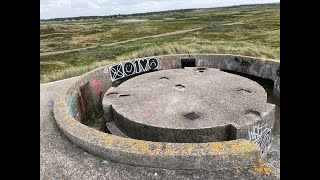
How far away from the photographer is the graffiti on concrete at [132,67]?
15484 millimetres

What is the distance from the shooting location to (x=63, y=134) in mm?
7496

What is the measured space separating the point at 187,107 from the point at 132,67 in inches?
266

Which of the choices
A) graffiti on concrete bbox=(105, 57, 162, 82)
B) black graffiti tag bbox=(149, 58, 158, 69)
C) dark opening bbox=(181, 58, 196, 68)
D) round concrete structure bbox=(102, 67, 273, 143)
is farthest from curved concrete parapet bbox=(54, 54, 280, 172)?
dark opening bbox=(181, 58, 196, 68)

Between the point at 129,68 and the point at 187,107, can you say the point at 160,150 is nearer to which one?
the point at 187,107

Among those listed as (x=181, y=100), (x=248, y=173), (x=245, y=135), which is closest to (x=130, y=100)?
(x=181, y=100)

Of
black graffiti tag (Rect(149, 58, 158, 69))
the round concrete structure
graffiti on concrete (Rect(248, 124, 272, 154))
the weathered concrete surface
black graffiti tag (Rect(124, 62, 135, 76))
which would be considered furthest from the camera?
black graffiti tag (Rect(149, 58, 158, 69))

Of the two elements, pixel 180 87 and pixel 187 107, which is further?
pixel 180 87

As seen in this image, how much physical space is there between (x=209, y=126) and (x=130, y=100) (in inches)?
154

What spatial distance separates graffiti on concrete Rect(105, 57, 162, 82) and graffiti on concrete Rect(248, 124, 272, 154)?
8.83m

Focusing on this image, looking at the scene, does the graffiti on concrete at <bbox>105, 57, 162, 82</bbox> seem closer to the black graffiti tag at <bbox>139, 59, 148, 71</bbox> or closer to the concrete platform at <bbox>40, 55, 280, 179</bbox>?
the black graffiti tag at <bbox>139, 59, 148, 71</bbox>

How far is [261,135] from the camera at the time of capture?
30.8 feet

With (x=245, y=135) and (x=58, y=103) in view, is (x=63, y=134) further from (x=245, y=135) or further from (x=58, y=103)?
(x=245, y=135)

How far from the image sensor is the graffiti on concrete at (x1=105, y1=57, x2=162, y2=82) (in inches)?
610

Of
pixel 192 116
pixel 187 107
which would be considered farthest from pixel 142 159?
pixel 187 107
